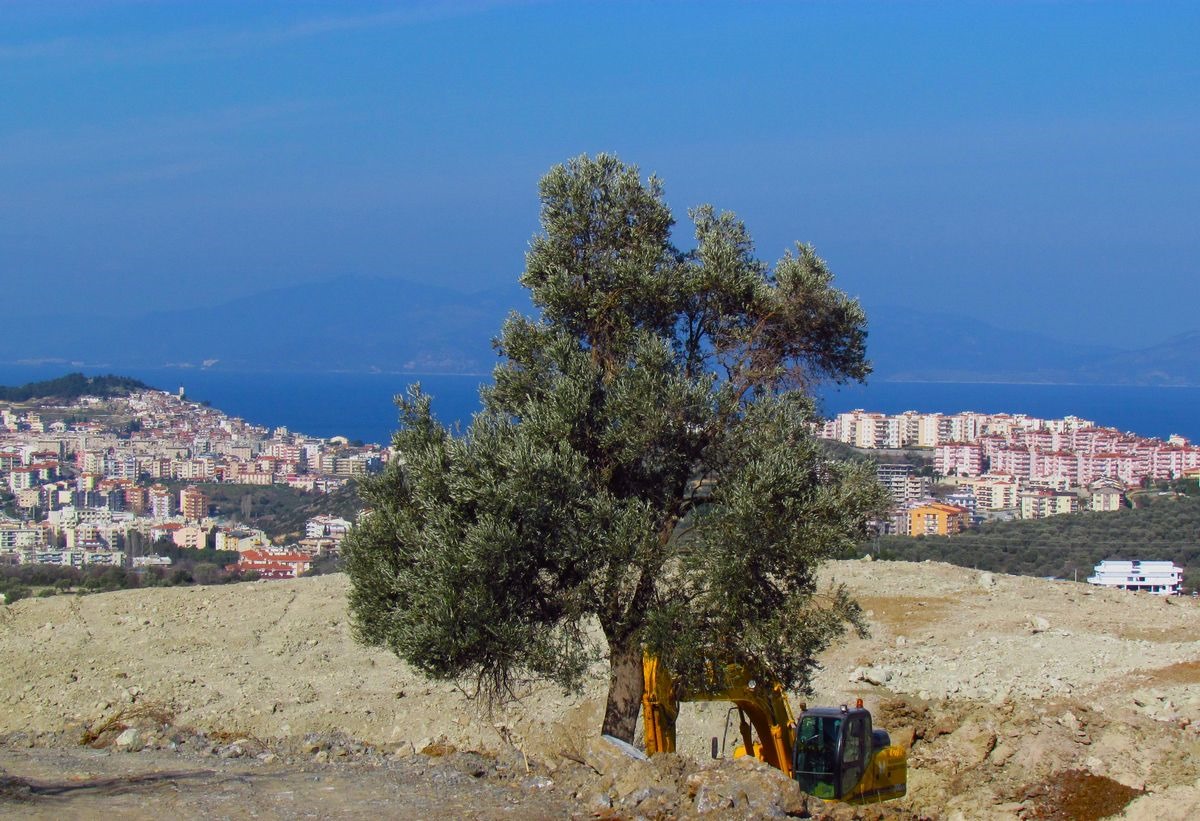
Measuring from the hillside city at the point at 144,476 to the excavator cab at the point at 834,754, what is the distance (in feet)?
69.5

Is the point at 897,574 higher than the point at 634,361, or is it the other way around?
the point at 634,361

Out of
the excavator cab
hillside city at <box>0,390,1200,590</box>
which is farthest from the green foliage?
the excavator cab

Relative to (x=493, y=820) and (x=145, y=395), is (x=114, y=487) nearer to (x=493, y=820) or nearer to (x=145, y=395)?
(x=145, y=395)

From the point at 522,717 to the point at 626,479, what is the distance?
6.50 meters

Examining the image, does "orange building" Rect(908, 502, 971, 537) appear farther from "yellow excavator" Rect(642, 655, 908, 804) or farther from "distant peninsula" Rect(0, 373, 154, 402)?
"distant peninsula" Rect(0, 373, 154, 402)

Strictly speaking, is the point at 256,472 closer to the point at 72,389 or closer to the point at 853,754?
the point at 72,389

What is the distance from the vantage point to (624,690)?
13609mm

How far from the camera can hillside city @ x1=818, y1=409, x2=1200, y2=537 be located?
54.7 m

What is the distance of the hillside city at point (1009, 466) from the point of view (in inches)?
2154

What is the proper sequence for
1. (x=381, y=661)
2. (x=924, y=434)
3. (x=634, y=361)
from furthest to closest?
1. (x=924, y=434)
2. (x=381, y=661)
3. (x=634, y=361)

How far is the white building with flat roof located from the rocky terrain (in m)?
4.05

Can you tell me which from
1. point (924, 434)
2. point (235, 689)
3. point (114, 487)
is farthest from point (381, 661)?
point (924, 434)

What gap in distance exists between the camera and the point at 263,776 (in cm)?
1420

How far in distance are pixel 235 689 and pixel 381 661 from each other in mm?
2442
